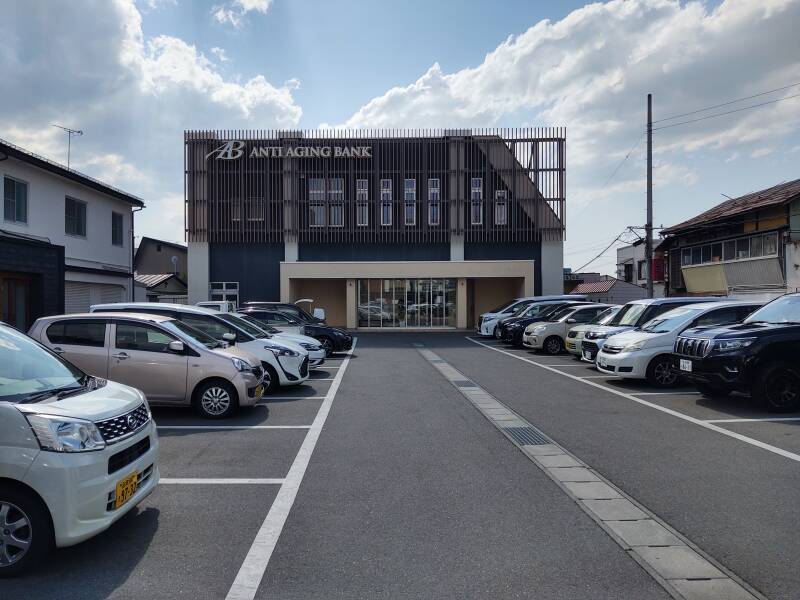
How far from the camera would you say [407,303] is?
34375 mm

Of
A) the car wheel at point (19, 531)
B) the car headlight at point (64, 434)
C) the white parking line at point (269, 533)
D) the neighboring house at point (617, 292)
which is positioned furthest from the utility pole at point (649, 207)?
the car wheel at point (19, 531)

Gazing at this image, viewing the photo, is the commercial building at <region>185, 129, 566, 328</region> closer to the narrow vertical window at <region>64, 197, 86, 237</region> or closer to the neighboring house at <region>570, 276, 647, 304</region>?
the neighboring house at <region>570, 276, 647, 304</region>

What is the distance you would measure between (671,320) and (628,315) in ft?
8.91

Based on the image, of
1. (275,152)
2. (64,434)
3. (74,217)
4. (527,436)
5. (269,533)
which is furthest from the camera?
(275,152)

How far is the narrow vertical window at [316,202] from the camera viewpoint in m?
34.3

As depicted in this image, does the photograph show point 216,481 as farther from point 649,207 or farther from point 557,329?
point 649,207

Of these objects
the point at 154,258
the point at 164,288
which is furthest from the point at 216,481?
the point at 154,258

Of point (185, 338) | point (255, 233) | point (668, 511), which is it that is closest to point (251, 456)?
point (185, 338)

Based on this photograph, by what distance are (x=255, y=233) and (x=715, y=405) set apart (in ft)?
92.6

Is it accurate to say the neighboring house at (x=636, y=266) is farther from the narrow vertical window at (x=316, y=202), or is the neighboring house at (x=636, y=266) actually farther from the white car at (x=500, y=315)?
the narrow vertical window at (x=316, y=202)

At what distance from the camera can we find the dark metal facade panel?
33.8 metres

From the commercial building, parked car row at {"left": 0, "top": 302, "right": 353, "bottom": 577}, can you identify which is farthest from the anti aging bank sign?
parked car row at {"left": 0, "top": 302, "right": 353, "bottom": 577}

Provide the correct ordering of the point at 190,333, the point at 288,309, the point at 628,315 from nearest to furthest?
the point at 190,333
the point at 628,315
the point at 288,309

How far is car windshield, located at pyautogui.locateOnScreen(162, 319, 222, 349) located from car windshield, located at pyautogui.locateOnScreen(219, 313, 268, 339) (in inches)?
74.2
